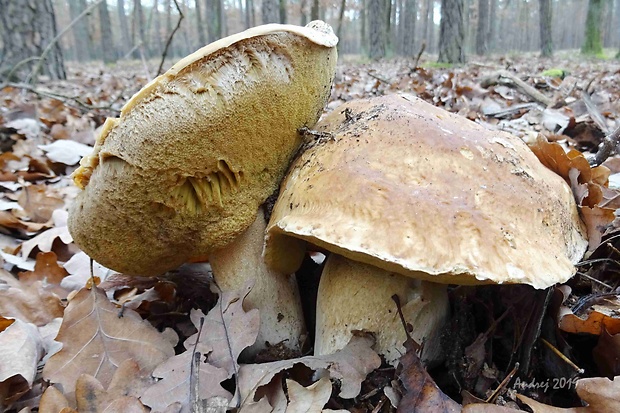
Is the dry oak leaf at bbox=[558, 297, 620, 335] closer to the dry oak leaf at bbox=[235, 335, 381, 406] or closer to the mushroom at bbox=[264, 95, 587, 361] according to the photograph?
the mushroom at bbox=[264, 95, 587, 361]

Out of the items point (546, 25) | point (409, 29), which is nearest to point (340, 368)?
point (546, 25)

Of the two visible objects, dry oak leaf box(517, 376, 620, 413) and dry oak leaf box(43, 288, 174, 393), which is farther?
dry oak leaf box(43, 288, 174, 393)

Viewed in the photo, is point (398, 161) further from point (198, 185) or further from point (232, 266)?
point (232, 266)

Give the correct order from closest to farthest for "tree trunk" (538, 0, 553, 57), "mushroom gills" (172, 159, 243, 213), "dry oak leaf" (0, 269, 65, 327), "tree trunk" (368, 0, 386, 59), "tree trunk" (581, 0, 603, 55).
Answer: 1. "mushroom gills" (172, 159, 243, 213)
2. "dry oak leaf" (0, 269, 65, 327)
3. "tree trunk" (581, 0, 603, 55)
4. "tree trunk" (538, 0, 553, 57)
5. "tree trunk" (368, 0, 386, 59)

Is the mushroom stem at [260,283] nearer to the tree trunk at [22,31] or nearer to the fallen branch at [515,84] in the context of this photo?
the fallen branch at [515,84]

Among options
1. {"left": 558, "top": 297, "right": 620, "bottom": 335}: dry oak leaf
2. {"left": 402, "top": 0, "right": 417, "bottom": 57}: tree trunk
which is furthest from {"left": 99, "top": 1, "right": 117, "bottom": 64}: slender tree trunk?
{"left": 558, "top": 297, "right": 620, "bottom": 335}: dry oak leaf

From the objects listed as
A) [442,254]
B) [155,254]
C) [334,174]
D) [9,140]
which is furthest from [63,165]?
[442,254]

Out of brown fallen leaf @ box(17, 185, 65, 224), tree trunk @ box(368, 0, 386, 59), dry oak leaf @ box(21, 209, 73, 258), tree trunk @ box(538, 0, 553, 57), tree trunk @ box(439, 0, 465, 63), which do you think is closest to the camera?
dry oak leaf @ box(21, 209, 73, 258)
